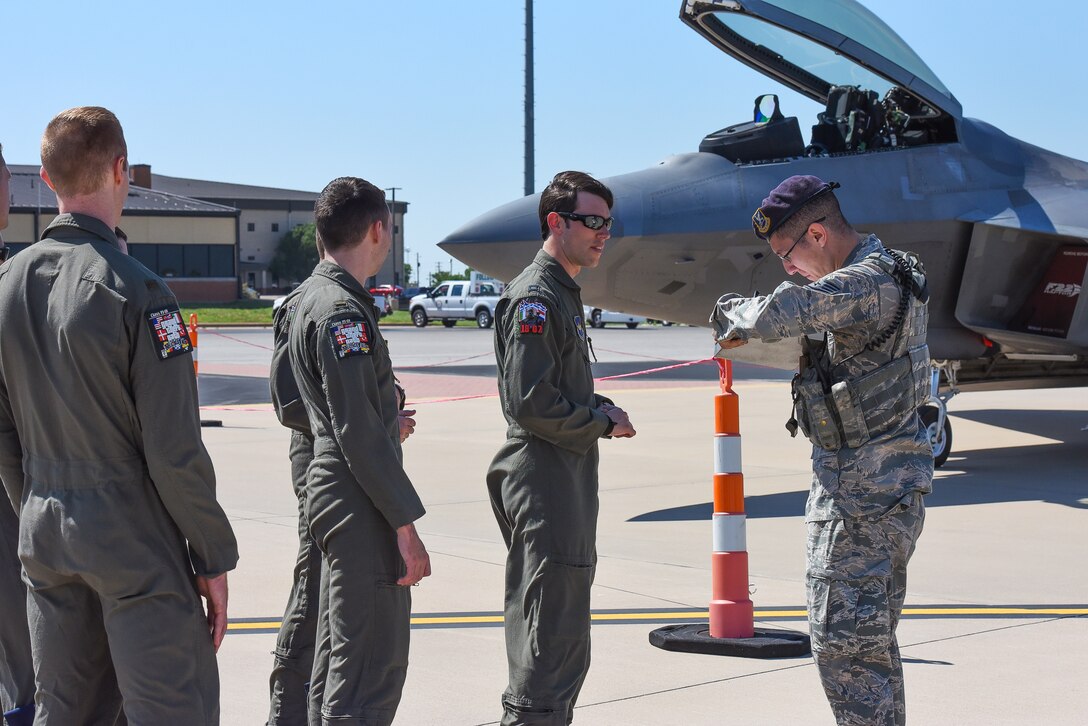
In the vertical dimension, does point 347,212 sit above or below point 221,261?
below

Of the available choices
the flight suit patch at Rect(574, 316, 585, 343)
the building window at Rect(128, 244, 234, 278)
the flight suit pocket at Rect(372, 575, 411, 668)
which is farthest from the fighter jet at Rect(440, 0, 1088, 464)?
the building window at Rect(128, 244, 234, 278)

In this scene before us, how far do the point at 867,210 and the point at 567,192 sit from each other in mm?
7053

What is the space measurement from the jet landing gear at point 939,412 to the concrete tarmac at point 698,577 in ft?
0.98

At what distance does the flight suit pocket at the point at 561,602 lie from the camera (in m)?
3.62

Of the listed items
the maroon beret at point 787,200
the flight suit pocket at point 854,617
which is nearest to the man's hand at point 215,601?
the flight suit pocket at point 854,617

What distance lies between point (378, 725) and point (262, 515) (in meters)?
5.50

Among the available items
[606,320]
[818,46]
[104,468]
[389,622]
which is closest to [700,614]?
[389,622]

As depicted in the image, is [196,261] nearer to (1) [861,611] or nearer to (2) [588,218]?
(2) [588,218]

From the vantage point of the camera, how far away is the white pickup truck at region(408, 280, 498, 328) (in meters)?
46.0

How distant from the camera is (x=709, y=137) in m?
10.5

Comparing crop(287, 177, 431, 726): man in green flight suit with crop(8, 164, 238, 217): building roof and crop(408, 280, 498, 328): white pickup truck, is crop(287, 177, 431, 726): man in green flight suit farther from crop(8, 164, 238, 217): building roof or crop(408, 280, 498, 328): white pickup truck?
crop(8, 164, 238, 217): building roof

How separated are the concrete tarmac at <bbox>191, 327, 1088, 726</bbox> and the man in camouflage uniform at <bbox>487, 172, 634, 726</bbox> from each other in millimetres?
881

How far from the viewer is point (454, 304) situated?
152 feet

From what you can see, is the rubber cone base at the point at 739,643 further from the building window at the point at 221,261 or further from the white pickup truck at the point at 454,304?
the building window at the point at 221,261
